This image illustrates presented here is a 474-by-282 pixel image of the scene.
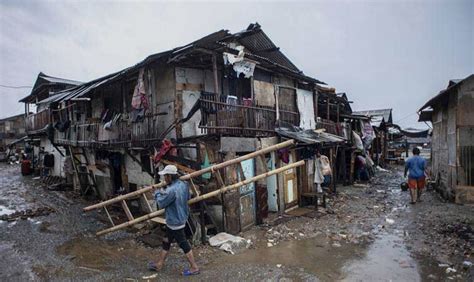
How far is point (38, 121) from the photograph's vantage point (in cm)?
2041

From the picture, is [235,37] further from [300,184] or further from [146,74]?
[300,184]

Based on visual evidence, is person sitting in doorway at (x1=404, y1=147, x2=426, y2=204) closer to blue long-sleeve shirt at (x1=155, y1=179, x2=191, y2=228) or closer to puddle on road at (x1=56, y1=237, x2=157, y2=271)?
blue long-sleeve shirt at (x1=155, y1=179, x2=191, y2=228)

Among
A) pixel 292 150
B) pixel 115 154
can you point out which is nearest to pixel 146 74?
pixel 115 154

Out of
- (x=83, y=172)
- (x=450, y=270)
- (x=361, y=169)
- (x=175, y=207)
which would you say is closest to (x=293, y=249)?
(x=450, y=270)

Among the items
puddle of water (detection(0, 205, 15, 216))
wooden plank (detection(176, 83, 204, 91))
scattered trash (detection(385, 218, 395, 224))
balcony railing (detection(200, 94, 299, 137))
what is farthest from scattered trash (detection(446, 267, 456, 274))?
puddle of water (detection(0, 205, 15, 216))

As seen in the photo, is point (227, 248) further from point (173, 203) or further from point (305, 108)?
point (305, 108)

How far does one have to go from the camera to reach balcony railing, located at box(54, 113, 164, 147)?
396 inches

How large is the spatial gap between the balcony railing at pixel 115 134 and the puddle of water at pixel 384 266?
661cm

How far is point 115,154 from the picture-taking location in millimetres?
13367

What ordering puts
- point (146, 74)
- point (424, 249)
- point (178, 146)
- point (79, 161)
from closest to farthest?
1. point (424, 249)
2. point (178, 146)
3. point (146, 74)
4. point (79, 161)

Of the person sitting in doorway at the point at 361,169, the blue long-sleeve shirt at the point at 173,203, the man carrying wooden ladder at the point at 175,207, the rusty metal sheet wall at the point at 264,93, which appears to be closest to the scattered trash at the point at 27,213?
the man carrying wooden ladder at the point at 175,207

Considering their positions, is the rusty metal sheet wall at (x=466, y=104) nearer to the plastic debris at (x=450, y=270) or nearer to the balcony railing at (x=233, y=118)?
the balcony railing at (x=233, y=118)

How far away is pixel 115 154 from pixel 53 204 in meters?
4.04

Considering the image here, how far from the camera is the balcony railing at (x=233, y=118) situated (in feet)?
27.9
